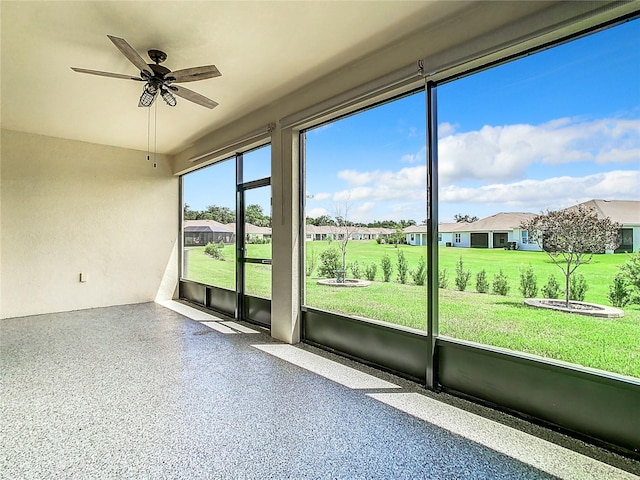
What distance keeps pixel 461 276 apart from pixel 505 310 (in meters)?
0.39

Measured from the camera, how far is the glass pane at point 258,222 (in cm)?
461

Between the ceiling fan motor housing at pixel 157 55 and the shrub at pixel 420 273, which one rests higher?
the ceiling fan motor housing at pixel 157 55

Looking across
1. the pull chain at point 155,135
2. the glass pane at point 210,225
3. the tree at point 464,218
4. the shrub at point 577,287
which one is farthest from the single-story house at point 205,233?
the shrub at point 577,287

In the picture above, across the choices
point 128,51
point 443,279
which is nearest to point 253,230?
point 128,51

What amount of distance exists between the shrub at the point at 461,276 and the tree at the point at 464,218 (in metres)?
0.30

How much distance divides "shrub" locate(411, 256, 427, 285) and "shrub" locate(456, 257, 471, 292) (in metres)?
0.26

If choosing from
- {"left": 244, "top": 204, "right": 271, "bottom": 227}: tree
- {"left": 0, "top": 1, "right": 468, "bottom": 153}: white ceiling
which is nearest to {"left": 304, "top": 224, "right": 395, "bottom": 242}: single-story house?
{"left": 244, "top": 204, "right": 271, "bottom": 227}: tree

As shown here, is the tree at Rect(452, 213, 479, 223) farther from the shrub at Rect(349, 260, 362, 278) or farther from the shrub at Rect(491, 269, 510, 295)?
the shrub at Rect(349, 260, 362, 278)

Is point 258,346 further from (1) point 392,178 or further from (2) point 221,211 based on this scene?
(2) point 221,211

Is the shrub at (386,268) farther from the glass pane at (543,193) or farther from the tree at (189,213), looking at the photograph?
the tree at (189,213)

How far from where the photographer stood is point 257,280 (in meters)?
4.88

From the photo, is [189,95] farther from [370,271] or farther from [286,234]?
[370,271]

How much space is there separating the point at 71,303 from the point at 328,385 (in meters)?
4.89

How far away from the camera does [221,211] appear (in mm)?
5730
